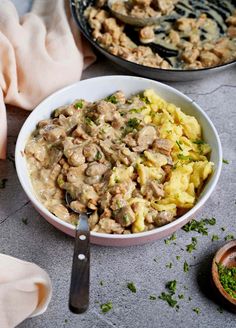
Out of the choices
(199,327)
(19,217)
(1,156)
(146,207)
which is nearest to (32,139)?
(1,156)

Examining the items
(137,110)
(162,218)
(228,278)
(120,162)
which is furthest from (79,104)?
(228,278)

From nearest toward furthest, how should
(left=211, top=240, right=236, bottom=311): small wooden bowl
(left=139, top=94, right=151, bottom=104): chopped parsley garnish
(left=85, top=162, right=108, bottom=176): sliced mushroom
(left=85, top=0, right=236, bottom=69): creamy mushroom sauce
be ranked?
(left=211, top=240, right=236, bottom=311): small wooden bowl → (left=85, top=162, right=108, bottom=176): sliced mushroom → (left=139, top=94, right=151, bottom=104): chopped parsley garnish → (left=85, top=0, right=236, bottom=69): creamy mushroom sauce

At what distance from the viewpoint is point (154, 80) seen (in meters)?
2.03

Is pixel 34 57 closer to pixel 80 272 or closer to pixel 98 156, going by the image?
pixel 98 156

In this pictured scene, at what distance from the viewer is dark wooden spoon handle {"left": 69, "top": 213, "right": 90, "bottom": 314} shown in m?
1.24

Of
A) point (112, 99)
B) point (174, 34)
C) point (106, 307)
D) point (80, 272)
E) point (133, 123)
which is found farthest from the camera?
point (174, 34)

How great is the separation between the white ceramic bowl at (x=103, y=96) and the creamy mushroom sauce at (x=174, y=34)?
15 cm

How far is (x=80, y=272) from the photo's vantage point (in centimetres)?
132

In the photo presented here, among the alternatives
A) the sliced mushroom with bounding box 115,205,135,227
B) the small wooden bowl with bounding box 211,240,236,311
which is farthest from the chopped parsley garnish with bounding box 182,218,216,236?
the sliced mushroom with bounding box 115,205,135,227

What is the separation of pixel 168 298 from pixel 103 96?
763 mm

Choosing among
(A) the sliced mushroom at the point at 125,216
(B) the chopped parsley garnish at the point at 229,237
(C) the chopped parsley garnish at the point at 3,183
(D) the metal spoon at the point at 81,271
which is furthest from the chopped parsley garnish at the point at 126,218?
(C) the chopped parsley garnish at the point at 3,183

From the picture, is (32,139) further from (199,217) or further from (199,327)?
(199,327)

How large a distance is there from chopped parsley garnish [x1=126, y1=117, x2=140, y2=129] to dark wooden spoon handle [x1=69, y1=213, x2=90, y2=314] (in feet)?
1.28

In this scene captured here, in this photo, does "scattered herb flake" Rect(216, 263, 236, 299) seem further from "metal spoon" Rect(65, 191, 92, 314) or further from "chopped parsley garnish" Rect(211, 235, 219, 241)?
"metal spoon" Rect(65, 191, 92, 314)
